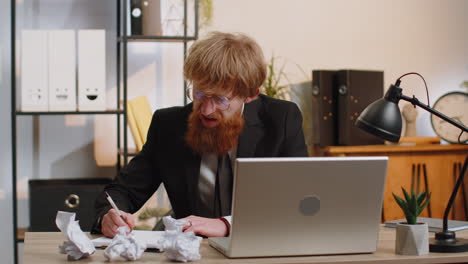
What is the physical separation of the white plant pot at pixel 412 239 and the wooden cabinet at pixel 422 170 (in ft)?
6.66

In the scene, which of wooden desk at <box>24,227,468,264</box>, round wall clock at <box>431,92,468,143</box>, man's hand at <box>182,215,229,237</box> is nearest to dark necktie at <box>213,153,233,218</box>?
man's hand at <box>182,215,229,237</box>

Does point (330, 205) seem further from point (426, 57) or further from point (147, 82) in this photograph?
point (426, 57)

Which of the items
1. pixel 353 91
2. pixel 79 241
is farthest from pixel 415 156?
pixel 79 241

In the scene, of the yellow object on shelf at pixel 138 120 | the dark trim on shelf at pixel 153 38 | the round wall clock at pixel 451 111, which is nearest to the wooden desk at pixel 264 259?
the yellow object on shelf at pixel 138 120

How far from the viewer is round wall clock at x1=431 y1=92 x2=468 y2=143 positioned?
13.7 ft

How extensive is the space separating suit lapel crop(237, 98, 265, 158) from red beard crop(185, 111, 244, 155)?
28mm

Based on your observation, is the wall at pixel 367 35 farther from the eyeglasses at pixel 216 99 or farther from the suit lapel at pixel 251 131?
the eyeglasses at pixel 216 99

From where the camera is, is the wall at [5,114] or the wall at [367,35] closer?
the wall at [5,114]

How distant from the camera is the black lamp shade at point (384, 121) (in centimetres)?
191

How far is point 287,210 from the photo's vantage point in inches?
67.1

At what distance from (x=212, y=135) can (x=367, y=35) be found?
2.15m

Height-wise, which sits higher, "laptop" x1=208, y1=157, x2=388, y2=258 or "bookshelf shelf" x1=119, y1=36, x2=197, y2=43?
"bookshelf shelf" x1=119, y1=36, x2=197, y2=43

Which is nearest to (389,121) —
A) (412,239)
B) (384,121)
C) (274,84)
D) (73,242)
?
(384,121)

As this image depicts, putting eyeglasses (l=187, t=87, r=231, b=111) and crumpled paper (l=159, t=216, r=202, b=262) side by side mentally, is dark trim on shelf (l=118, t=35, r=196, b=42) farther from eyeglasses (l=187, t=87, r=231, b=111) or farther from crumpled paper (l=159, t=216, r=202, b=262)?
crumpled paper (l=159, t=216, r=202, b=262)
